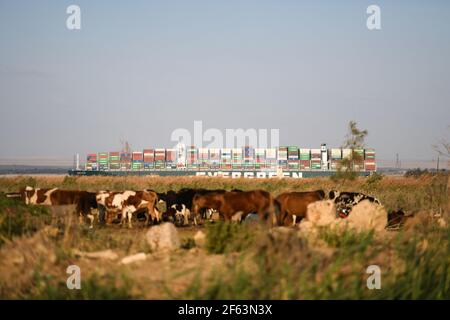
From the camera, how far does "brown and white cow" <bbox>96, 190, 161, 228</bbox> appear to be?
19.2 m

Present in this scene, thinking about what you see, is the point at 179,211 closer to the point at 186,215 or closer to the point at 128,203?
the point at 186,215

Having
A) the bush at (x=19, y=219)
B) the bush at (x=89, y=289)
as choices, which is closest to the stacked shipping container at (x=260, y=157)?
the bush at (x=19, y=219)

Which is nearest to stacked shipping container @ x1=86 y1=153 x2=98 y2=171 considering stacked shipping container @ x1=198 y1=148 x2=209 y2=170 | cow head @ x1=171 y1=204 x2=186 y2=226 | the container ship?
the container ship

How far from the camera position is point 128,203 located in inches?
763

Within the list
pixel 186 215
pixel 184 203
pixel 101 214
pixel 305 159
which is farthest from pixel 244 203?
pixel 305 159

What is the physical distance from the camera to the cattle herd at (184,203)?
1545 centimetres

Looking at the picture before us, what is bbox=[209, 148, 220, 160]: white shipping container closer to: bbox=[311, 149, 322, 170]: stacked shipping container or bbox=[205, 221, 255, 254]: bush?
bbox=[311, 149, 322, 170]: stacked shipping container

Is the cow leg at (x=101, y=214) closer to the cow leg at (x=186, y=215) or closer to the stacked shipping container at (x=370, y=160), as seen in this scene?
the cow leg at (x=186, y=215)

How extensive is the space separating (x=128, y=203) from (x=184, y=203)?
215cm
